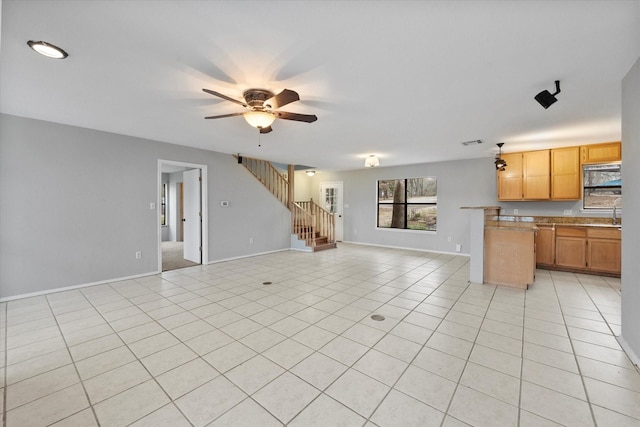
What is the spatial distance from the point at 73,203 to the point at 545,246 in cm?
837

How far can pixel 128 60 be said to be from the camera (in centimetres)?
223

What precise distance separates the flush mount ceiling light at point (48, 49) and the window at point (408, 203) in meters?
7.15

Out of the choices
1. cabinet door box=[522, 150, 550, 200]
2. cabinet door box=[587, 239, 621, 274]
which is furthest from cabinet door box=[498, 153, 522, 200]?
cabinet door box=[587, 239, 621, 274]

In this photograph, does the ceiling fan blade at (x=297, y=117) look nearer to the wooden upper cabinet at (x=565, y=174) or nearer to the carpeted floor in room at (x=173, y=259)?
the carpeted floor in room at (x=173, y=259)

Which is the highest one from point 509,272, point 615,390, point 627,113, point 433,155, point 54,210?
point 433,155

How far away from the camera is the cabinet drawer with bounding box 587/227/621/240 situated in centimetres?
462

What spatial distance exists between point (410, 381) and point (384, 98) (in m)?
2.72

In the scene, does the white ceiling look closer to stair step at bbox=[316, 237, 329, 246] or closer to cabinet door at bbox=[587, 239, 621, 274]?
cabinet door at bbox=[587, 239, 621, 274]

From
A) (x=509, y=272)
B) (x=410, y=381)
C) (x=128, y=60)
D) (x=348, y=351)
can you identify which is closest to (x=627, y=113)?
(x=509, y=272)

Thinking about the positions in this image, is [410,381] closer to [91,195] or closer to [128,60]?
[128,60]

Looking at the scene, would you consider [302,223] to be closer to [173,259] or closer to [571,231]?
[173,259]

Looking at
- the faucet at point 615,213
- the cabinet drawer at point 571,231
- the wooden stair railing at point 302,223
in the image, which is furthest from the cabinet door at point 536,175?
the wooden stair railing at point 302,223

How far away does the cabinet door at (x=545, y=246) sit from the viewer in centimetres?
521

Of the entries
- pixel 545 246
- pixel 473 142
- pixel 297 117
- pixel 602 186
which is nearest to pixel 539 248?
pixel 545 246
